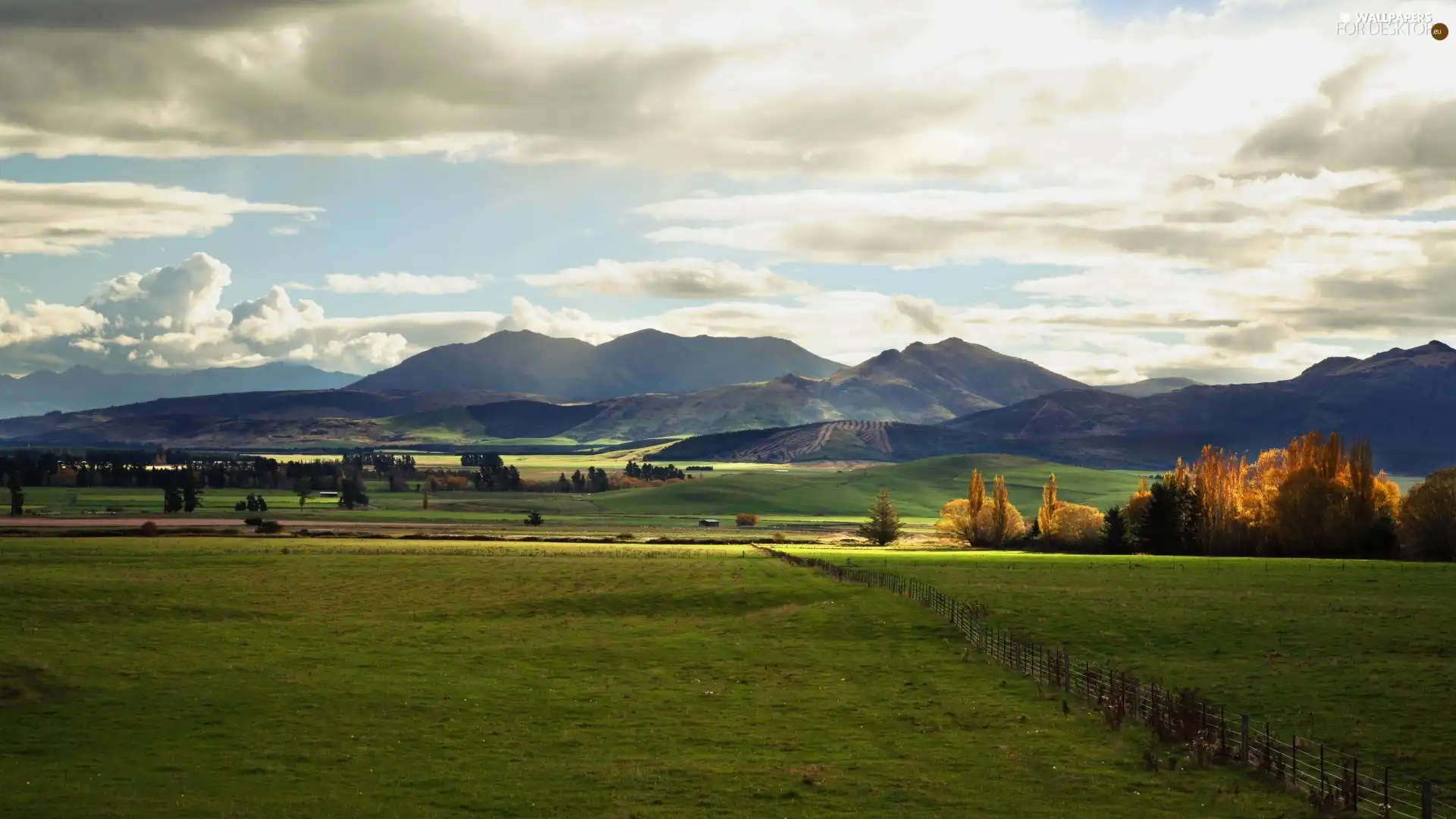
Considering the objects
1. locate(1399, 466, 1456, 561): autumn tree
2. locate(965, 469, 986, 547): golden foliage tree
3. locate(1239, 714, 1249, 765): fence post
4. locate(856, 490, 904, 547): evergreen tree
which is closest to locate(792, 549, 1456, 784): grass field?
locate(1239, 714, 1249, 765): fence post

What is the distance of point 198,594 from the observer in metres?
74.9

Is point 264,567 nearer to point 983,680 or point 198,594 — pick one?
point 198,594

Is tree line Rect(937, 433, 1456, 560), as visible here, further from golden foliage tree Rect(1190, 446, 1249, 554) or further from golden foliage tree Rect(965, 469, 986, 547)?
golden foliage tree Rect(965, 469, 986, 547)

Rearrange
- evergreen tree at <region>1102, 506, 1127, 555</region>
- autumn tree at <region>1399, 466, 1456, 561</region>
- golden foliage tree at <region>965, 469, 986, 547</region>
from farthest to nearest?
golden foliage tree at <region>965, 469, 986, 547</region>, evergreen tree at <region>1102, 506, 1127, 555</region>, autumn tree at <region>1399, 466, 1456, 561</region>

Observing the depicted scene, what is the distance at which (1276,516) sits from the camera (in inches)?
5143

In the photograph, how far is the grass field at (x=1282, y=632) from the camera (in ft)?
140

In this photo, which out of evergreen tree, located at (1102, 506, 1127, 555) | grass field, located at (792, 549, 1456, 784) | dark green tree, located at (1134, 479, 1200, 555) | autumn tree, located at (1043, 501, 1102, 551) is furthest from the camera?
autumn tree, located at (1043, 501, 1102, 551)

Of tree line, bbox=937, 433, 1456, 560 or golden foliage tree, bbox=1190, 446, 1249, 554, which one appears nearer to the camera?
tree line, bbox=937, 433, 1456, 560

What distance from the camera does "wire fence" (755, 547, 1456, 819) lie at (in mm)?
32750

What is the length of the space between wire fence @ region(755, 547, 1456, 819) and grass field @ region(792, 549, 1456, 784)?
5.27 feet


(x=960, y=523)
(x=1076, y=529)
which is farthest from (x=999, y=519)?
(x=1076, y=529)

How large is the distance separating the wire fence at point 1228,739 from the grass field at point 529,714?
1.33 meters

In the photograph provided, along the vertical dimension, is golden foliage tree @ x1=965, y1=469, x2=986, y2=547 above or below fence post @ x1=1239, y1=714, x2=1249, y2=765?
above

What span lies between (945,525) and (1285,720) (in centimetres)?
12887
